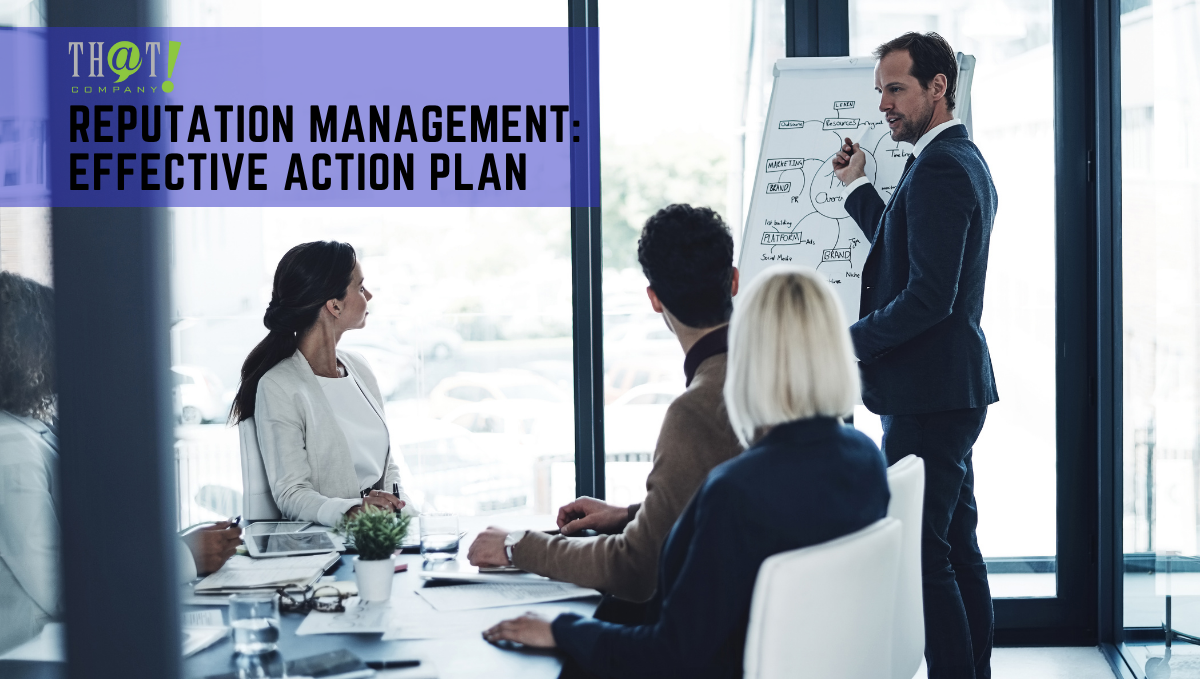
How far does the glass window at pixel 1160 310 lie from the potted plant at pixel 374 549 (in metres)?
2.03

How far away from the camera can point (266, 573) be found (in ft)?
5.54

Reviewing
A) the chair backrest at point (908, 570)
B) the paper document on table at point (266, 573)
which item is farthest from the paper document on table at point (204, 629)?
the chair backrest at point (908, 570)

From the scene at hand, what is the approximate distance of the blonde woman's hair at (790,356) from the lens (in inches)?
53.6

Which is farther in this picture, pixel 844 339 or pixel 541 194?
pixel 541 194

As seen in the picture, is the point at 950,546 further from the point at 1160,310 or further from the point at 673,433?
the point at 673,433

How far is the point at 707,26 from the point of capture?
11.0 ft

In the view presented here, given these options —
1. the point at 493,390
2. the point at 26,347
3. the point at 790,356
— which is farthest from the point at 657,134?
the point at 26,347

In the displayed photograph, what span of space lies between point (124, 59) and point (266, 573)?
132cm

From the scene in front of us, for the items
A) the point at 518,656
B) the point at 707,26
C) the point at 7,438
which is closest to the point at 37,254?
the point at 7,438

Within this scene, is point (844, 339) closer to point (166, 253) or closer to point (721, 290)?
point (721, 290)

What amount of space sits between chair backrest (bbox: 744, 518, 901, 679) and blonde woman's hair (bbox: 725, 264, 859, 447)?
187 millimetres

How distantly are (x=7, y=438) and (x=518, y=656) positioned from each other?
0.76 meters

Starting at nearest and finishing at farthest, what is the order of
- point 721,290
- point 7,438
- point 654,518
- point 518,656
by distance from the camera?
point 7,438
point 518,656
point 654,518
point 721,290

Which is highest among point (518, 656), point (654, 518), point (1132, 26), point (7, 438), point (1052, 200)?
point (1132, 26)
